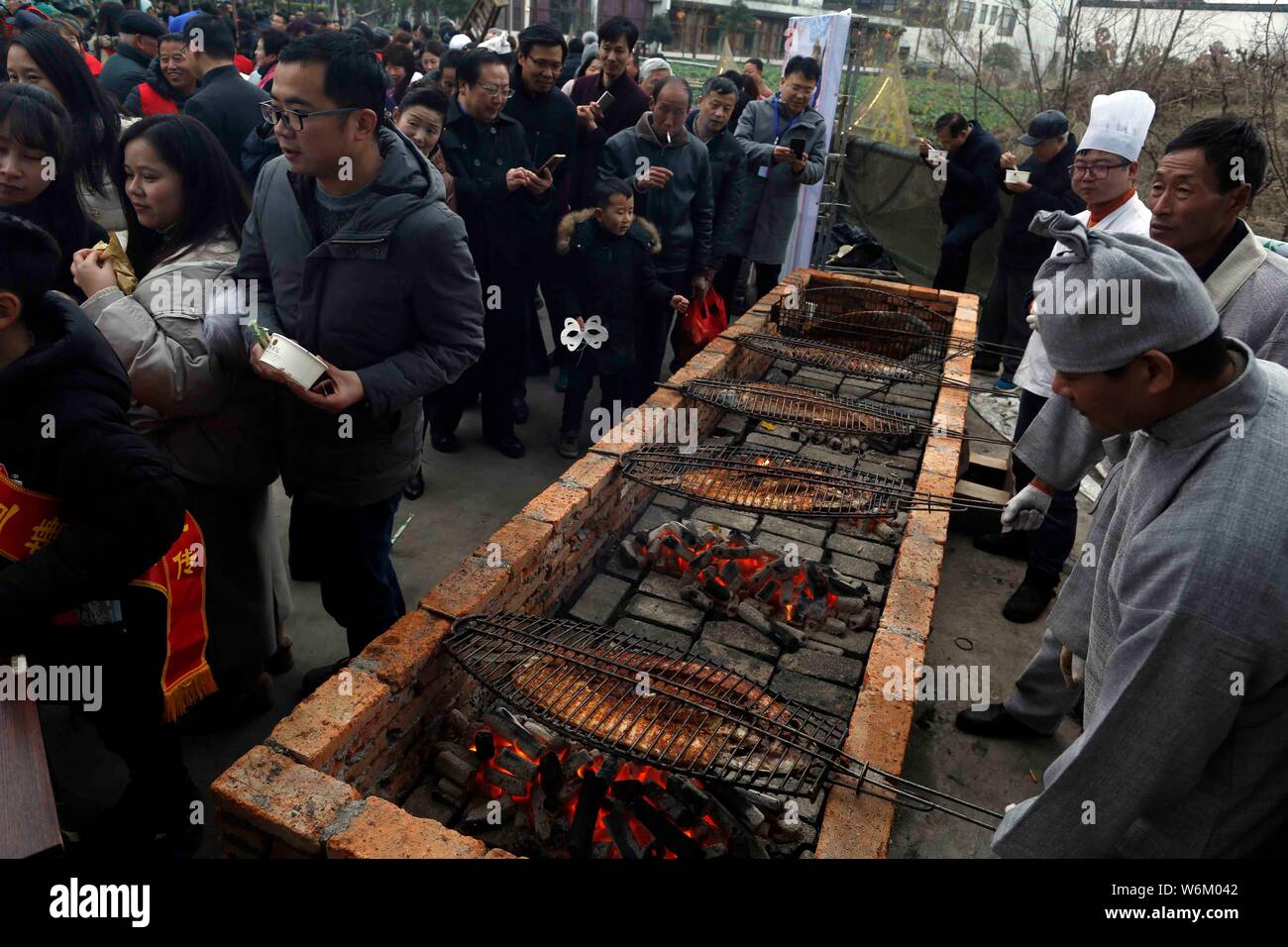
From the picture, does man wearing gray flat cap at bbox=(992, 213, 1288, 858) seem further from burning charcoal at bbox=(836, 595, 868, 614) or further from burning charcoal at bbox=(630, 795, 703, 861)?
burning charcoal at bbox=(836, 595, 868, 614)

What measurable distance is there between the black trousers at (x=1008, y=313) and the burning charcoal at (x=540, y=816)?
20.0ft

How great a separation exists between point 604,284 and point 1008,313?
4201 mm

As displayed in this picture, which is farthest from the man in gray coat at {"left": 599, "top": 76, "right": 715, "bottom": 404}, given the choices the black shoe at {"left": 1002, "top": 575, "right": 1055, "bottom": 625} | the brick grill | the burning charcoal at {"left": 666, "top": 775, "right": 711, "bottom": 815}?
the burning charcoal at {"left": 666, "top": 775, "right": 711, "bottom": 815}

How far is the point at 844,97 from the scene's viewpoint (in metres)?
9.76

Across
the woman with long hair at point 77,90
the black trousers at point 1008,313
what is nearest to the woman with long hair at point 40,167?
the woman with long hair at point 77,90

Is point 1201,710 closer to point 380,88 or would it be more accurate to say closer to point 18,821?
point 18,821

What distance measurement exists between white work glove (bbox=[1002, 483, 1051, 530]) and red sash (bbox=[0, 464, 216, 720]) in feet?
10.1

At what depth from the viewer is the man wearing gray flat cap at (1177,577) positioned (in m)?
1.68

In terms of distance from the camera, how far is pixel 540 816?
274 centimetres

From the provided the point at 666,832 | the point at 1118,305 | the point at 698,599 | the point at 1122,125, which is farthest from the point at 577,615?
the point at 1122,125

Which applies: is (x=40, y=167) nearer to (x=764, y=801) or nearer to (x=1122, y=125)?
(x=764, y=801)

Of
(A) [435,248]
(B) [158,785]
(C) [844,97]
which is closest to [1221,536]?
(A) [435,248]

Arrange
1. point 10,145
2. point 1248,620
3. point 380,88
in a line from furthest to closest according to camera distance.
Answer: point 10,145 → point 380,88 → point 1248,620
